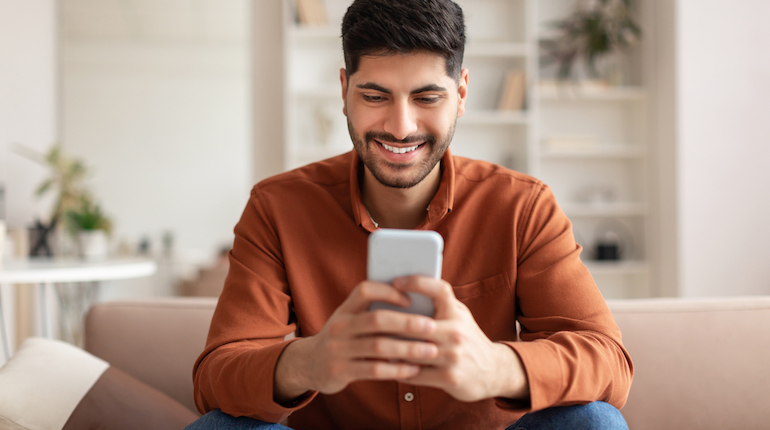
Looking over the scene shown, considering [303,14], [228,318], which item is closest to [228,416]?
[228,318]

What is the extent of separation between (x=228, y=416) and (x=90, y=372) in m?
0.47

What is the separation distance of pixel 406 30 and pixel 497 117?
2559 mm

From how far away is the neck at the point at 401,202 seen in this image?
1.15 m

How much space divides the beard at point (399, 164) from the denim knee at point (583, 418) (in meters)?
Answer: 0.45

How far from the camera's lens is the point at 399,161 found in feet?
3.43

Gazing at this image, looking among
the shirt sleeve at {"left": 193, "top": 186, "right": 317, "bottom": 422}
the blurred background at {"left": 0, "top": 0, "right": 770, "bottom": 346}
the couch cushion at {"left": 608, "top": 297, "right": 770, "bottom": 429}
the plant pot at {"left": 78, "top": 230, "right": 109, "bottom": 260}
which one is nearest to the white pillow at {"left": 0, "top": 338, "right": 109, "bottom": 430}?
the shirt sleeve at {"left": 193, "top": 186, "right": 317, "bottom": 422}

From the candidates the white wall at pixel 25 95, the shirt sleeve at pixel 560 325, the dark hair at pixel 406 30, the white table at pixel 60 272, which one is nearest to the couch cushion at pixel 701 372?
the shirt sleeve at pixel 560 325

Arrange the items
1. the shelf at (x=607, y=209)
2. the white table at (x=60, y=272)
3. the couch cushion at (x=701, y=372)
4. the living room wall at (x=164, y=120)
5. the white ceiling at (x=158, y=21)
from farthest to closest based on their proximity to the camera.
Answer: the living room wall at (x=164, y=120), the white ceiling at (x=158, y=21), the shelf at (x=607, y=209), the white table at (x=60, y=272), the couch cushion at (x=701, y=372)

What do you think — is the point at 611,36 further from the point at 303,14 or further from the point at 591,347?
the point at 591,347

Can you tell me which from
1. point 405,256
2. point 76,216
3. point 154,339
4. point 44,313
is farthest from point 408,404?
point 76,216

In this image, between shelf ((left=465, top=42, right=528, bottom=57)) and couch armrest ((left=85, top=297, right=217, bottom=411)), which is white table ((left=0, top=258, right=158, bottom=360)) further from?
shelf ((left=465, top=42, right=528, bottom=57))

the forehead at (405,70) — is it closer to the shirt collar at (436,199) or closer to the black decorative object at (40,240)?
the shirt collar at (436,199)

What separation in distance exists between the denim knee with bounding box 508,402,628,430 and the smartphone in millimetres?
308

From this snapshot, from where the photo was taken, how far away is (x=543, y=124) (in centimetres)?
368
